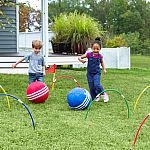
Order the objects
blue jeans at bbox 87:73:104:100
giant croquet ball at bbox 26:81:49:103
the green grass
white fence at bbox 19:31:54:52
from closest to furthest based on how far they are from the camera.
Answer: giant croquet ball at bbox 26:81:49:103, blue jeans at bbox 87:73:104:100, white fence at bbox 19:31:54:52, the green grass

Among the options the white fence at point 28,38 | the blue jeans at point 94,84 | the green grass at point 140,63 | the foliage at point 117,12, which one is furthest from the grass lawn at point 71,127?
the foliage at point 117,12

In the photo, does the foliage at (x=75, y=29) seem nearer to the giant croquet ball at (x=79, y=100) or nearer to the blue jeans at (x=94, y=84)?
the blue jeans at (x=94, y=84)

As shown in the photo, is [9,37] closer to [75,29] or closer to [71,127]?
[75,29]

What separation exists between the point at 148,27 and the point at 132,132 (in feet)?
210

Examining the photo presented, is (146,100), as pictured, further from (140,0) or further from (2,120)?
(140,0)

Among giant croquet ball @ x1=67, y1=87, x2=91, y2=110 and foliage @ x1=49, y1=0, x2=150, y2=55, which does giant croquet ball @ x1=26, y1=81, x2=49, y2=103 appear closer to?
giant croquet ball @ x1=67, y1=87, x2=91, y2=110

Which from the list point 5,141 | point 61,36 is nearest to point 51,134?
point 5,141

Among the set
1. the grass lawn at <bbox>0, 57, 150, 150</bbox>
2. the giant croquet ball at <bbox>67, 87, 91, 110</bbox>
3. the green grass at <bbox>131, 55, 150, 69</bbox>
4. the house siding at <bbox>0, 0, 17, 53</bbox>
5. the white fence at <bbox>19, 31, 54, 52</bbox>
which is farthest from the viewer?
the green grass at <bbox>131, 55, 150, 69</bbox>

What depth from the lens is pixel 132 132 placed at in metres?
6.57

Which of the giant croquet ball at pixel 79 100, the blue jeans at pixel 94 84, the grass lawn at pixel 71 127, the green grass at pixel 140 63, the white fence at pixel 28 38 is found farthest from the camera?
the green grass at pixel 140 63

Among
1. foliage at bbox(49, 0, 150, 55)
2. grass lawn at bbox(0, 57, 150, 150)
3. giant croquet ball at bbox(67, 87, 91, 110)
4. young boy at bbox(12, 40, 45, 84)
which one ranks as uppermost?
foliage at bbox(49, 0, 150, 55)

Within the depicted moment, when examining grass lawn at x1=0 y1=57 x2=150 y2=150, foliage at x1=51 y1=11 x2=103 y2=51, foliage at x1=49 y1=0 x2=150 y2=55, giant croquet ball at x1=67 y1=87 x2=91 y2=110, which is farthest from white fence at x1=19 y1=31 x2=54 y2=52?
foliage at x1=49 y1=0 x2=150 y2=55

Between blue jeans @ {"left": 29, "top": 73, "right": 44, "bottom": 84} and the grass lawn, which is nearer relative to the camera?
the grass lawn

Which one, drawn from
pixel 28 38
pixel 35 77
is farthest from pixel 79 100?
pixel 28 38
